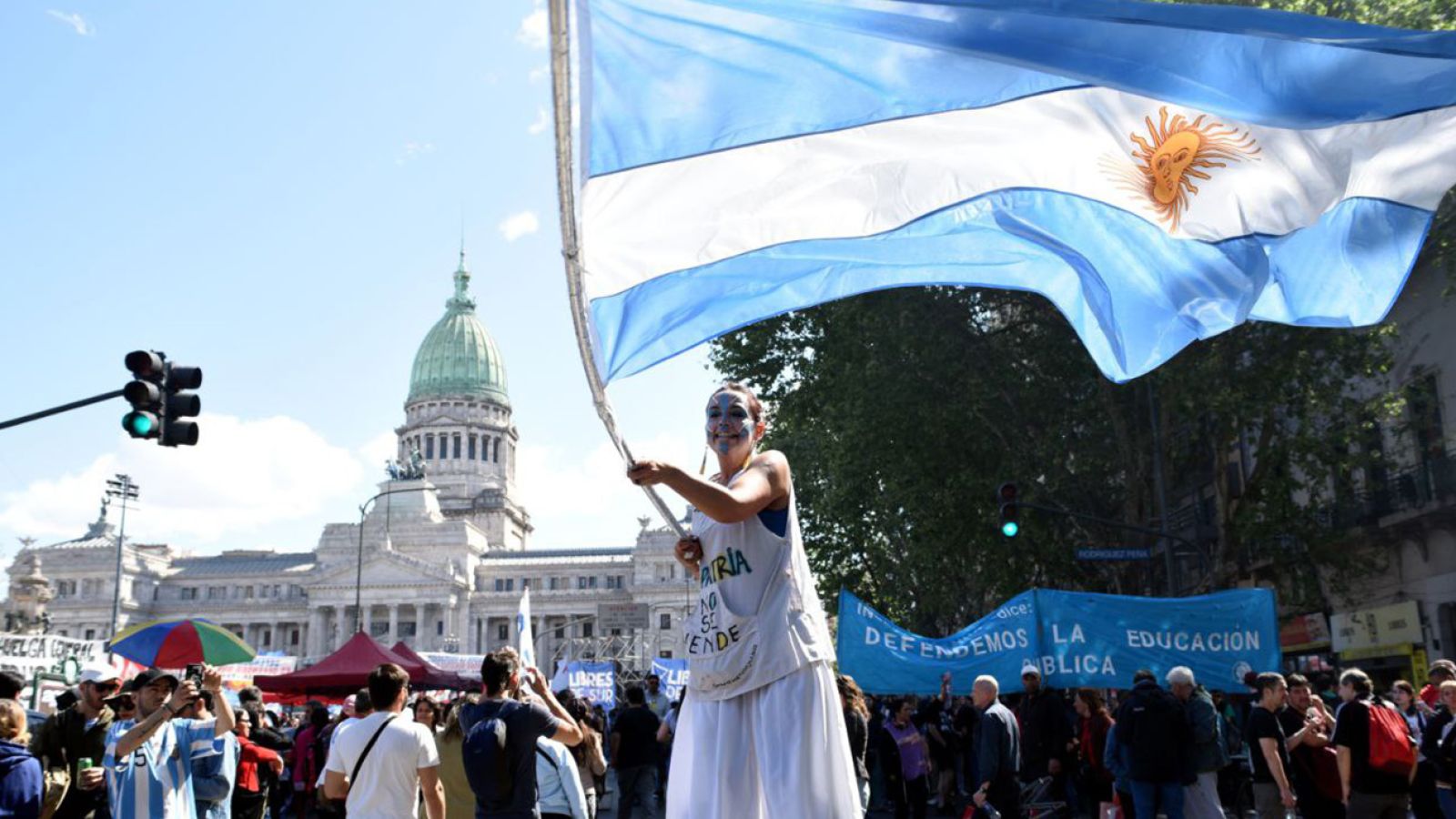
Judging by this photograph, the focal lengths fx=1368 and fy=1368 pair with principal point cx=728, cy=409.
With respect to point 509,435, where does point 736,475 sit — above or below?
below

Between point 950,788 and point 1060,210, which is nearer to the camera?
point 1060,210

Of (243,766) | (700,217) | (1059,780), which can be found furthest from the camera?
(1059,780)

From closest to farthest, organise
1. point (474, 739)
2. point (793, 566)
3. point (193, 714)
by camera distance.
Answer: point (793, 566) < point (474, 739) < point (193, 714)

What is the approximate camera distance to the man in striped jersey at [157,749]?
7500 mm

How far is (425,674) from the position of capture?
23.5 metres

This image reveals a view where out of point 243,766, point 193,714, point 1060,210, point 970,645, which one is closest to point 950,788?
point 970,645

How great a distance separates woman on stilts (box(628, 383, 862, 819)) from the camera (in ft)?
13.5

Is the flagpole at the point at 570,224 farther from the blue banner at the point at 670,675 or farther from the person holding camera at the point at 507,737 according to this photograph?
the blue banner at the point at 670,675

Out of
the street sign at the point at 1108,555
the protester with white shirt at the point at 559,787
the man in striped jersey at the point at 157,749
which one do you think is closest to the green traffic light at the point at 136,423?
the man in striped jersey at the point at 157,749

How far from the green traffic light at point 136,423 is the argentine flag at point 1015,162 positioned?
1118 cm

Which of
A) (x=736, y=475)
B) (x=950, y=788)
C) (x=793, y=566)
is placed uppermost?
(x=736, y=475)

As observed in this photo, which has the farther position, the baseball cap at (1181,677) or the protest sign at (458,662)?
the protest sign at (458,662)

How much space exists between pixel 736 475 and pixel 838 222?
167 centimetres

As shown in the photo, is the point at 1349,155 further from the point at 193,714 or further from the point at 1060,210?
the point at 193,714
